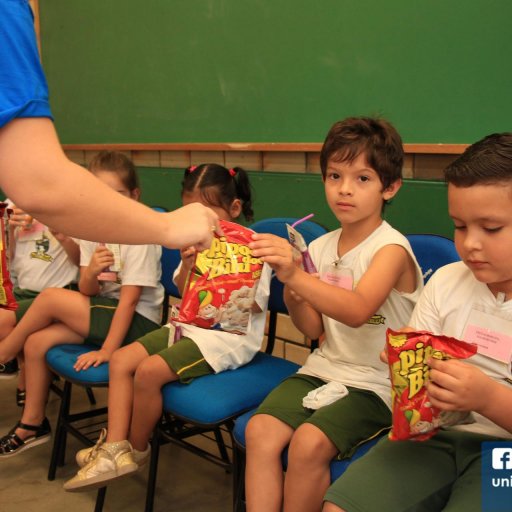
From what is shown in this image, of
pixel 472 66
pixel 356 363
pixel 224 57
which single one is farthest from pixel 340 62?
pixel 356 363

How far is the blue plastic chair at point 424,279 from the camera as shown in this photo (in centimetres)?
140

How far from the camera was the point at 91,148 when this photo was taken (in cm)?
397

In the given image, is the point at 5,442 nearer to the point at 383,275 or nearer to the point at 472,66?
the point at 383,275

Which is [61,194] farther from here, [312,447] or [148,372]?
[148,372]

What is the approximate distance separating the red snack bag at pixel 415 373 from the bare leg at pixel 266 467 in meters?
0.36

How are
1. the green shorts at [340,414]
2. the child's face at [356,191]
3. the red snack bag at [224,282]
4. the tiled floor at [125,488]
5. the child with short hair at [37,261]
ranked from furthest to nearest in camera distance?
1. the child with short hair at [37,261]
2. the tiled floor at [125,488]
3. the child's face at [356,191]
4. the red snack bag at [224,282]
5. the green shorts at [340,414]

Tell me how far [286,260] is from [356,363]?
372 millimetres

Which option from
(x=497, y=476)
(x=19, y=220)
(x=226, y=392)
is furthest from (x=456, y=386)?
(x=19, y=220)

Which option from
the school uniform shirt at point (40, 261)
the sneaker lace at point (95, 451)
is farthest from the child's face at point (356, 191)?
the school uniform shirt at point (40, 261)

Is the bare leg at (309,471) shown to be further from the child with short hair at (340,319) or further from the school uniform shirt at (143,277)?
the school uniform shirt at (143,277)

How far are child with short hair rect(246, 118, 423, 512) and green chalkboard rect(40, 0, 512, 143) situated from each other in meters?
0.45

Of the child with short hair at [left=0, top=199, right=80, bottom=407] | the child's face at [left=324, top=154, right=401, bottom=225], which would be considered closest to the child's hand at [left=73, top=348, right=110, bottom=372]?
the child with short hair at [left=0, top=199, right=80, bottom=407]

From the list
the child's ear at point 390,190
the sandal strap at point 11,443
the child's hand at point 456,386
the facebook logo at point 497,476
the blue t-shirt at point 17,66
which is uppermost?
the blue t-shirt at point 17,66

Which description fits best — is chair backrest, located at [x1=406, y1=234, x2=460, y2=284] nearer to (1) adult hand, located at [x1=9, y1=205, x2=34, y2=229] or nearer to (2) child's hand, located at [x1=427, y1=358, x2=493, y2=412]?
(2) child's hand, located at [x1=427, y1=358, x2=493, y2=412]
